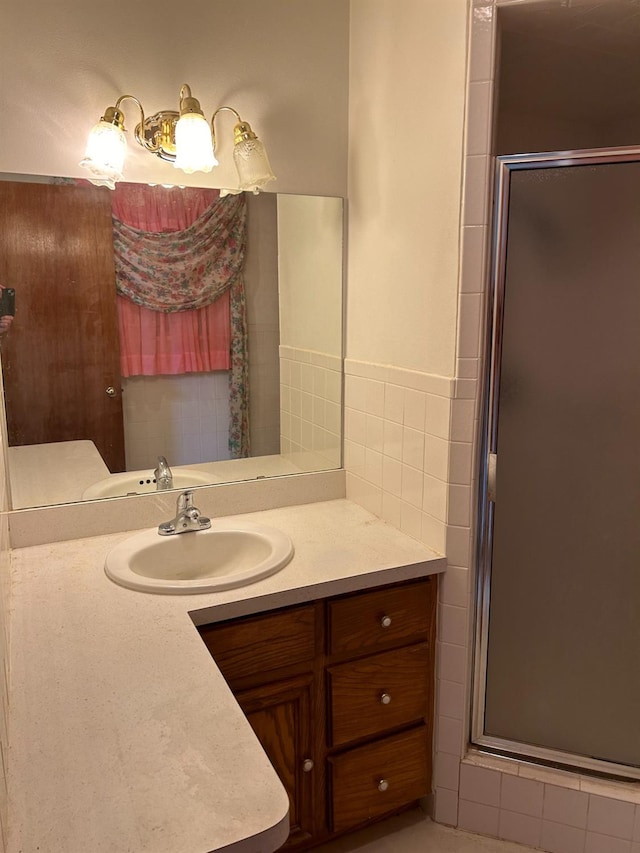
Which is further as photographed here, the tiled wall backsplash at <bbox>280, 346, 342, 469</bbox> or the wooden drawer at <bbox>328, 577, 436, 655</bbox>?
the tiled wall backsplash at <bbox>280, 346, 342, 469</bbox>

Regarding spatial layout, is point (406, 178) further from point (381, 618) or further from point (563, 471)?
point (381, 618)

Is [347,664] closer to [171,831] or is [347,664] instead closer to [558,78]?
[171,831]

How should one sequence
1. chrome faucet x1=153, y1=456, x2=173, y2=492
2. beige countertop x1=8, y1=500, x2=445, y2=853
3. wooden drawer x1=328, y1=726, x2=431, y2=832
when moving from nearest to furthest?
beige countertop x1=8, y1=500, x2=445, y2=853 → wooden drawer x1=328, y1=726, x2=431, y2=832 → chrome faucet x1=153, y1=456, x2=173, y2=492

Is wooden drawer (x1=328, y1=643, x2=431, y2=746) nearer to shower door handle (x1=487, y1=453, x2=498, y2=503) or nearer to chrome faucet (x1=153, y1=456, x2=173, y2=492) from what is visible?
shower door handle (x1=487, y1=453, x2=498, y2=503)

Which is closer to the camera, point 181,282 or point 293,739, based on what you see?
point 293,739

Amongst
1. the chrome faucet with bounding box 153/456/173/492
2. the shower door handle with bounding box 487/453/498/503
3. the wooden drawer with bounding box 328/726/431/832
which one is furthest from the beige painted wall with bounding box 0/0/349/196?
the wooden drawer with bounding box 328/726/431/832

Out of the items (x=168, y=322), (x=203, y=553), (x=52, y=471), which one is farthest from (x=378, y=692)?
(x=168, y=322)

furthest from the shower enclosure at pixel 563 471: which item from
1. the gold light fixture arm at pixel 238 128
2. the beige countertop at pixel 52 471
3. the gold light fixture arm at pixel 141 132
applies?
the beige countertop at pixel 52 471

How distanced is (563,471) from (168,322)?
114 centimetres

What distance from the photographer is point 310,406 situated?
2014 mm

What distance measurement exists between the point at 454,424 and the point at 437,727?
2.73 feet

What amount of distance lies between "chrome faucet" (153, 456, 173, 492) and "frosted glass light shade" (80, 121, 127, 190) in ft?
2.54

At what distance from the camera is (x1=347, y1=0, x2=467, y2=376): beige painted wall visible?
1.50 metres

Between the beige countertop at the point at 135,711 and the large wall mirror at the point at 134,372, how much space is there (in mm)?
282
